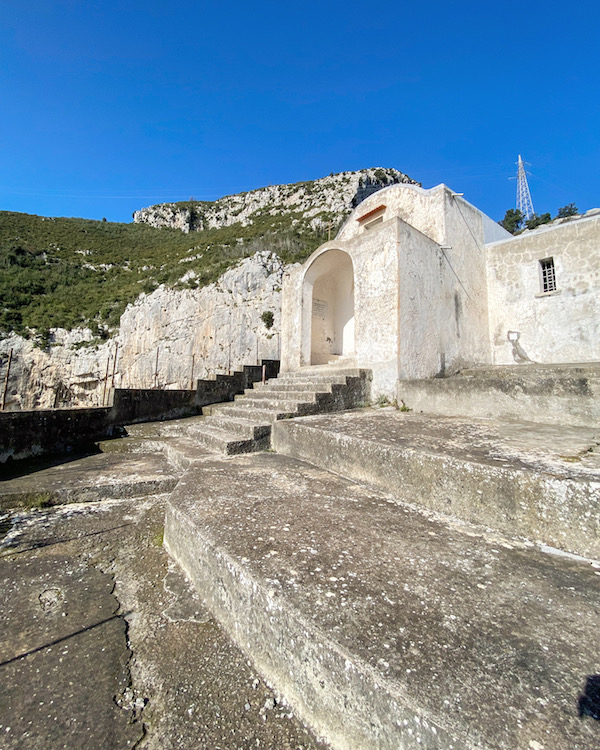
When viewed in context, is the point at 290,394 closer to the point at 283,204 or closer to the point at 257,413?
the point at 257,413

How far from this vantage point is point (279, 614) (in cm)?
134

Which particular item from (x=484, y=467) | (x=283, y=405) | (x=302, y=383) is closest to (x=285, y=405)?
(x=283, y=405)

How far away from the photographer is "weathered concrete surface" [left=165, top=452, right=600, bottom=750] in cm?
90

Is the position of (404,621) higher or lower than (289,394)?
lower

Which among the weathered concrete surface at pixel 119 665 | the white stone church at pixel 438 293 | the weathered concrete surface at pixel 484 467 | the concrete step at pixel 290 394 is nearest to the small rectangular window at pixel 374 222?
the white stone church at pixel 438 293

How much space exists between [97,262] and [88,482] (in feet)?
142

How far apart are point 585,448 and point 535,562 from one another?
1402 millimetres

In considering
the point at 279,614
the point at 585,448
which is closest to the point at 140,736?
the point at 279,614

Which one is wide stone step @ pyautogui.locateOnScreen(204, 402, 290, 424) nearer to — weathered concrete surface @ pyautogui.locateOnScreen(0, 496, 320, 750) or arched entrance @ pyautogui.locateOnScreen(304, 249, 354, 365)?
weathered concrete surface @ pyautogui.locateOnScreen(0, 496, 320, 750)

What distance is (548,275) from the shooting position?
25.2 feet

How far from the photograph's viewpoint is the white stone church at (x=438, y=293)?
601 centimetres

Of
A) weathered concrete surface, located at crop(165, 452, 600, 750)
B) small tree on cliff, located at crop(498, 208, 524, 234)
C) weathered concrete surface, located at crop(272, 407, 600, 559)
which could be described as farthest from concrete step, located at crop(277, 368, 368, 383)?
small tree on cliff, located at crop(498, 208, 524, 234)

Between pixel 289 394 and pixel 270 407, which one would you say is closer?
pixel 270 407

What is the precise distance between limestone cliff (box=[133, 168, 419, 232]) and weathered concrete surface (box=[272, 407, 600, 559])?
36.4 metres
